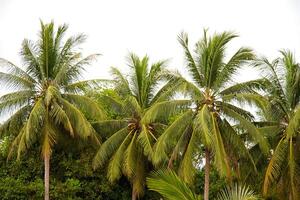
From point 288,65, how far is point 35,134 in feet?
37.1

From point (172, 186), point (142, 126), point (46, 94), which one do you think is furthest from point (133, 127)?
point (172, 186)

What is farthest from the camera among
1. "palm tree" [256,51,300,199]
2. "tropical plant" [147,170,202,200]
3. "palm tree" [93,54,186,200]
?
"palm tree" [93,54,186,200]

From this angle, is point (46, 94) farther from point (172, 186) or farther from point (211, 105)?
point (172, 186)

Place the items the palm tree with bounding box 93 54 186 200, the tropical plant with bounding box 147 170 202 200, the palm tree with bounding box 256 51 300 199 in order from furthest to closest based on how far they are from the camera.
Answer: the palm tree with bounding box 93 54 186 200, the palm tree with bounding box 256 51 300 199, the tropical plant with bounding box 147 170 202 200

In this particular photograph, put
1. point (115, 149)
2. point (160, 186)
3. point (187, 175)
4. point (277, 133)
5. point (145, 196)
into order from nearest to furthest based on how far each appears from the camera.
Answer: point (160, 186), point (187, 175), point (277, 133), point (115, 149), point (145, 196)

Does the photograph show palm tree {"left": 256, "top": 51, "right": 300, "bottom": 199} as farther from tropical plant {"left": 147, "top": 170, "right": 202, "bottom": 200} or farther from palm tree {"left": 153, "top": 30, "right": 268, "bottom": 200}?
tropical plant {"left": 147, "top": 170, "right": 202, "bottom": 200}

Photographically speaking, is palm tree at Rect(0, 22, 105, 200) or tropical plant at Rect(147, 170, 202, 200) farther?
palm tree at Rect(0, 22, 105, 200)

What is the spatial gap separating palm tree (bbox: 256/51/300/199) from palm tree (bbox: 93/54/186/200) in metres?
4.54

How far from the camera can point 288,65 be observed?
2002cm

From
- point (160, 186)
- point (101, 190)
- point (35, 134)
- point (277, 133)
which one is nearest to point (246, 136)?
point (277, 133)

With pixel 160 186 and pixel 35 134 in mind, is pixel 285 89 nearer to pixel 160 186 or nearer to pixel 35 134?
pixel 35 134

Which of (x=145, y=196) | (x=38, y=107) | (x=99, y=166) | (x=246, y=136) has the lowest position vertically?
(x=145, y=196)

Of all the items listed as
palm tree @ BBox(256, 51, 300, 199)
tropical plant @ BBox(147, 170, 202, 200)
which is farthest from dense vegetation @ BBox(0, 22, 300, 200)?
tropical plant @ BBox(147, 170, 202, 200)

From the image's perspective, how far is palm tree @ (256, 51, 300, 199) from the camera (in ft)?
63.1
